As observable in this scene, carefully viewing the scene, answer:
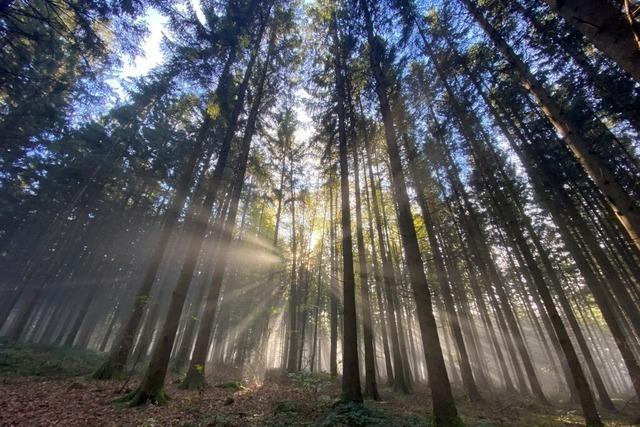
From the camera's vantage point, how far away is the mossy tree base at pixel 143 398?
22.3ft

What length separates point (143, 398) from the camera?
688cm

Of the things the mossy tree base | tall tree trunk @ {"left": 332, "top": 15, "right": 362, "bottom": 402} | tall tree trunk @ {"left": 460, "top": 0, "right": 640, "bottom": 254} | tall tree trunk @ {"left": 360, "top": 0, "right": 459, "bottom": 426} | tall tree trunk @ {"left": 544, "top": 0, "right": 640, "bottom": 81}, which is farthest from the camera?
tall tree trunk @ {"left": 332, "top": 15, "right": 362, "bottom": 402}

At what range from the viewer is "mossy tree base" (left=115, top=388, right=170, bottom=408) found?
268 inches

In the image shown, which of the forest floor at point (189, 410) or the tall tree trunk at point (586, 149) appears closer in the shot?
the tall tree trunk at point (586, 149)

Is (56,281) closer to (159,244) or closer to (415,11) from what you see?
(159,244)

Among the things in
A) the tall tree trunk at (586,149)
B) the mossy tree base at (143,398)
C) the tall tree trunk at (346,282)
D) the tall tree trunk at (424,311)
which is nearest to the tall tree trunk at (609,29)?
the tall tree trunk at (586,149)

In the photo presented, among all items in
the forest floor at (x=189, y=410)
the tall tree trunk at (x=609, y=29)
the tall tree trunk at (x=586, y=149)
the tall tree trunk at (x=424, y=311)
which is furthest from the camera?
the forest floor at (x=189, y=410)

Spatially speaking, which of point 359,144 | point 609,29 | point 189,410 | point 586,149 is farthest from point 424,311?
point 359,144

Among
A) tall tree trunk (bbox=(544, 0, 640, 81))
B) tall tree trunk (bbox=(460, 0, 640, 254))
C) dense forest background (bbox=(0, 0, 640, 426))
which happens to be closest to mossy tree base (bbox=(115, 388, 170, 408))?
dense forest background (bbox=(0, 0, 640, 426))

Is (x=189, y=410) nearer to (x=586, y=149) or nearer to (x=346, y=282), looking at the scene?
(x=346, y=282)

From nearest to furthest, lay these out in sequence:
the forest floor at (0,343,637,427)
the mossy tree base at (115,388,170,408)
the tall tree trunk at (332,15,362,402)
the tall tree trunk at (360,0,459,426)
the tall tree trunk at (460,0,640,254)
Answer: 1. the tall tree trunk at (460,0,640,254)
2. the tall tree trunk at (360,0,459,426)
3. the forest floor at (0,343,637,427)
4. the mossy tree base at (115,388,170,408)
5. the tall tree trunk at (332,15,362,402)

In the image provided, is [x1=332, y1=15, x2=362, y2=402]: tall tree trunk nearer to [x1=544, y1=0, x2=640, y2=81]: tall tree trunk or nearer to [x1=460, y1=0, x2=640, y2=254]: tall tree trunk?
[x1=460, y1=0, x2=640, y2=254]: tall tree trunk

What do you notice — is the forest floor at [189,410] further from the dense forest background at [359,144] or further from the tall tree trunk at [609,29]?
the tall tree trunk at [609,29]

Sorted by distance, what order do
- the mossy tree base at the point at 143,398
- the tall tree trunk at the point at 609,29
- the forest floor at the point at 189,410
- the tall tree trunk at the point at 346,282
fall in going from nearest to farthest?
1. the tall tree trunk at the point at 609,29
2. the forest floor at the point at 189,410
3. the mossy tree base at the point at 143,398
4. the tall tree trunk at the point at 346,282
